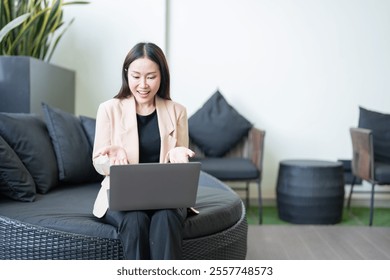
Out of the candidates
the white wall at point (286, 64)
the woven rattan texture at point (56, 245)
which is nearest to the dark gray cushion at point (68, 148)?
the woven rattan texture at point (56, 245)

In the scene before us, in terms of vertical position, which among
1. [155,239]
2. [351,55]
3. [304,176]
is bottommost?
[304,176]

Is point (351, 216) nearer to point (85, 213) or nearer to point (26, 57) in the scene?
point (85, 213)

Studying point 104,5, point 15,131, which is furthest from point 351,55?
point 15,131

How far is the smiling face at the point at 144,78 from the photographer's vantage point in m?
1.56

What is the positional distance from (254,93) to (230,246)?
2.18 metres

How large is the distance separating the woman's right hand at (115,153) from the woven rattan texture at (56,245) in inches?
11.8

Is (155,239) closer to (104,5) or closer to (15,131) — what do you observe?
(15,131)

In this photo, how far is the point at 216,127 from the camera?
3.61 m

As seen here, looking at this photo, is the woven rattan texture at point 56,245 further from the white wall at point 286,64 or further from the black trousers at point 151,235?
the white wall at point 286,64

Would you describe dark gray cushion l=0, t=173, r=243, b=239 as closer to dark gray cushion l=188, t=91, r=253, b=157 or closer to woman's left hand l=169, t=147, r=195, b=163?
woman's left hand l=169, t=147, r=195, b=163

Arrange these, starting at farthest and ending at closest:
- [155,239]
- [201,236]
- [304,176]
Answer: [304,176], [201,236], [155,239]

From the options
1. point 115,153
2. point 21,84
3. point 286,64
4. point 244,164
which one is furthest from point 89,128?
point 286,64
